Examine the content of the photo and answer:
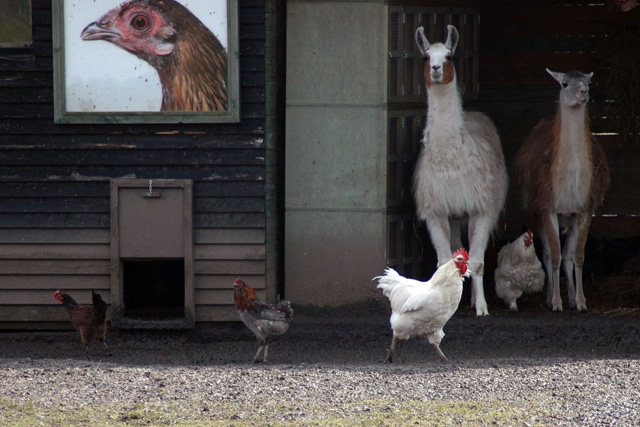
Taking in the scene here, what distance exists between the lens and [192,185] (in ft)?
29.0

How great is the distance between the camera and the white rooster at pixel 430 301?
746 cm

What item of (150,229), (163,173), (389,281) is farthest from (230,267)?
(389,281)

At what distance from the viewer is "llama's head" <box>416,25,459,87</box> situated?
8547 mm

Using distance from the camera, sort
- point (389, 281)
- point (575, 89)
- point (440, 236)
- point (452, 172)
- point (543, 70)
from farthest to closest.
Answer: point (543, 70)
point (440, 236)
point (452, 172)
point (575, 89)
point (389, 281)

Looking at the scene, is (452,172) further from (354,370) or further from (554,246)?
(354,370)

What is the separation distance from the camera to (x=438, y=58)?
8.55 metres

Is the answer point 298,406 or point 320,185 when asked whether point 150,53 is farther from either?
point 298,406

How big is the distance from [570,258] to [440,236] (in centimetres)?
148

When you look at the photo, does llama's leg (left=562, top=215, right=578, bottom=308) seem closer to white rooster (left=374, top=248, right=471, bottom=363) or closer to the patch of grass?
white rooster (left=374, top=248, right=471, bottom=363)

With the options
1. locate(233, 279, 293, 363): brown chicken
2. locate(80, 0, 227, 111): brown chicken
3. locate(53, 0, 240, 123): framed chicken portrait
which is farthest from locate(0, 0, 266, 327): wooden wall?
locate(233, 279, 293, 363): brown chicken

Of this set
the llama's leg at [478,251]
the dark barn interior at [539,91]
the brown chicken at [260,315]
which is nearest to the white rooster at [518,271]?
the llama's leg at [478,251]

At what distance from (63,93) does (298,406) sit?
4024 millimetres

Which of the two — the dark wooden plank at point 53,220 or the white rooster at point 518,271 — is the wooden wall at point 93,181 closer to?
the dark wooden plank at point 53,220

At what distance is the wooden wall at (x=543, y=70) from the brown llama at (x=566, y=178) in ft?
3.33
